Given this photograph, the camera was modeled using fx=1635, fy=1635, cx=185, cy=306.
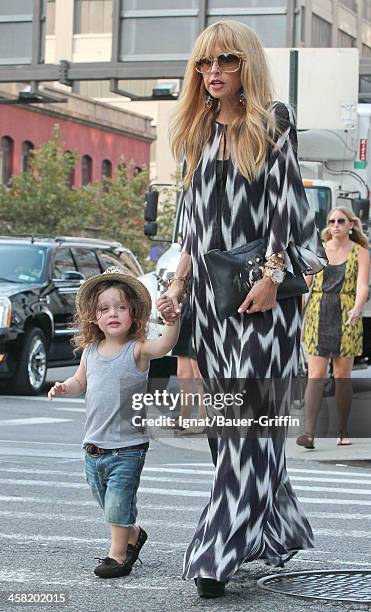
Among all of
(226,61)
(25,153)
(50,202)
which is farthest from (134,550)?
(25,153)

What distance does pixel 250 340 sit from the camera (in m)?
5.76

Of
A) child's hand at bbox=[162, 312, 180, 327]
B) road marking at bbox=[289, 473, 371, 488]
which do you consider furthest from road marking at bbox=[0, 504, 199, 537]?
road marking at bbox=[289, 473, 371, 488]

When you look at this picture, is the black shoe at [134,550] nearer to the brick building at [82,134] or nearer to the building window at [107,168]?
the brick building at [82,134]

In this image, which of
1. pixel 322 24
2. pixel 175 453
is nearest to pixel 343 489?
pixel 175 453

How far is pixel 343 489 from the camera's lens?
33.1ft

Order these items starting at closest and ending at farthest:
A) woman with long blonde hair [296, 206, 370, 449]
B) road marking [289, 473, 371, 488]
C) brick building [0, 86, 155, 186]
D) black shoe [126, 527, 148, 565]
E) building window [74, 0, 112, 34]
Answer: black shoe [126, 527, 148, 565], road marking [289, 473, 371, 488], woman with long blonde hair [296, 206, 370, 449], brick building [0, 86, 155, 186], building window [74, 0, 112, 34]

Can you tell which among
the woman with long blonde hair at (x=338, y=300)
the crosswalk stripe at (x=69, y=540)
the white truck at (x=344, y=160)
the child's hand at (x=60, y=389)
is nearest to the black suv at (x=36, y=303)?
the white truck at (x=344, y=160)

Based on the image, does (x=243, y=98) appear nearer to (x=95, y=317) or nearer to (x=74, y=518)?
(x=95, y=317)

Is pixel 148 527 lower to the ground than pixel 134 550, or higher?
lower

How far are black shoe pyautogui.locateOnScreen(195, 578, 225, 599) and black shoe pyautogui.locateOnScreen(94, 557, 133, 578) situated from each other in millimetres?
565

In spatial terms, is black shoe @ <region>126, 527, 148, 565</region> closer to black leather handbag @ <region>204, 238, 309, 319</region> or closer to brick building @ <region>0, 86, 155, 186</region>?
black leather handbag @ <region>204, 238, 309, 319</region>

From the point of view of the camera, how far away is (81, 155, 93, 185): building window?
6588cm

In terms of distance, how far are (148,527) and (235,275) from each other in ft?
7.74

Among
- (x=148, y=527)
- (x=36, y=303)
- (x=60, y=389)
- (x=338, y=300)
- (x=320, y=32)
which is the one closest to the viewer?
(x=60, y=389)
